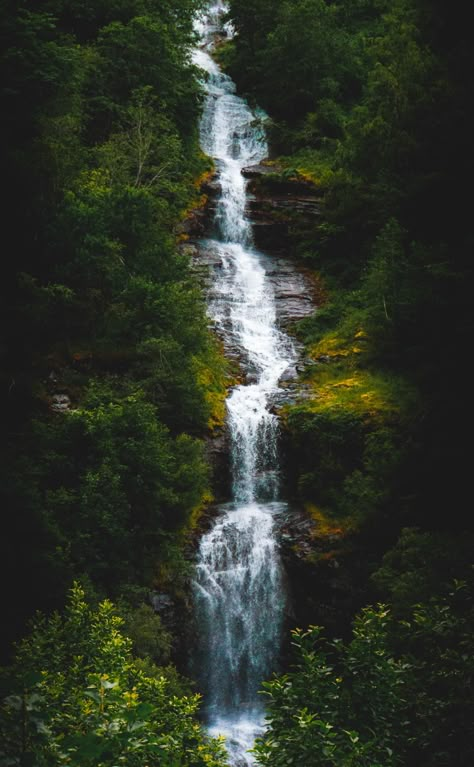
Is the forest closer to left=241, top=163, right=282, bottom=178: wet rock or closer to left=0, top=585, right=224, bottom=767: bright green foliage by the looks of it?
left=0, top=585, right=224, bottom=767: bright green foliage

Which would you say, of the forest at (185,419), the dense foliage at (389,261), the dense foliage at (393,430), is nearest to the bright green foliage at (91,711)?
the forest at (185,419)

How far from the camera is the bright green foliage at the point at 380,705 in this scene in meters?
4.19

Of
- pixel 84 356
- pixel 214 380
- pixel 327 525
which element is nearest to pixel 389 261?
pixel 214 380

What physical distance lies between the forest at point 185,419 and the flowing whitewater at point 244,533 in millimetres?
578

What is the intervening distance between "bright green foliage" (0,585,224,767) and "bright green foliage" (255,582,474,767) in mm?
714

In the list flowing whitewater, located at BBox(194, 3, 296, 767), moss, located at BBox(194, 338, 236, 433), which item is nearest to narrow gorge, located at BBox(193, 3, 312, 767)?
flowing whitewater, located at BBox(194, 3, 296, 767)

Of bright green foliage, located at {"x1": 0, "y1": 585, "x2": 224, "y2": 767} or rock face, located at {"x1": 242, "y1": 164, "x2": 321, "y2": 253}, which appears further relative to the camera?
rock face, located at {"x1": 242, "y1": 164, "x2": 321, "y2": 253}

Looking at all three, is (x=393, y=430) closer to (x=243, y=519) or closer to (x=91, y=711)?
(x=243, y=519)

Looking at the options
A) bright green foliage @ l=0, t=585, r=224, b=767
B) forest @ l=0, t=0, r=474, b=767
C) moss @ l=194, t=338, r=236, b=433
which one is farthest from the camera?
moss @ l=194, t=338, r=236, b=433

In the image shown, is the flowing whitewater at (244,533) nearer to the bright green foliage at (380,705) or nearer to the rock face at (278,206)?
the rock face at (278,206)

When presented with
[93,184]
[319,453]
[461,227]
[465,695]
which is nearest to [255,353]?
[319,453]

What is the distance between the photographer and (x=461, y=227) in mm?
13203

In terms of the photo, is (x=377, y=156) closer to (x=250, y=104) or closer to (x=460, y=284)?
(x=460, y=284)

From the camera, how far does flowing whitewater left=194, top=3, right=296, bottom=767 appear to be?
13641mm
